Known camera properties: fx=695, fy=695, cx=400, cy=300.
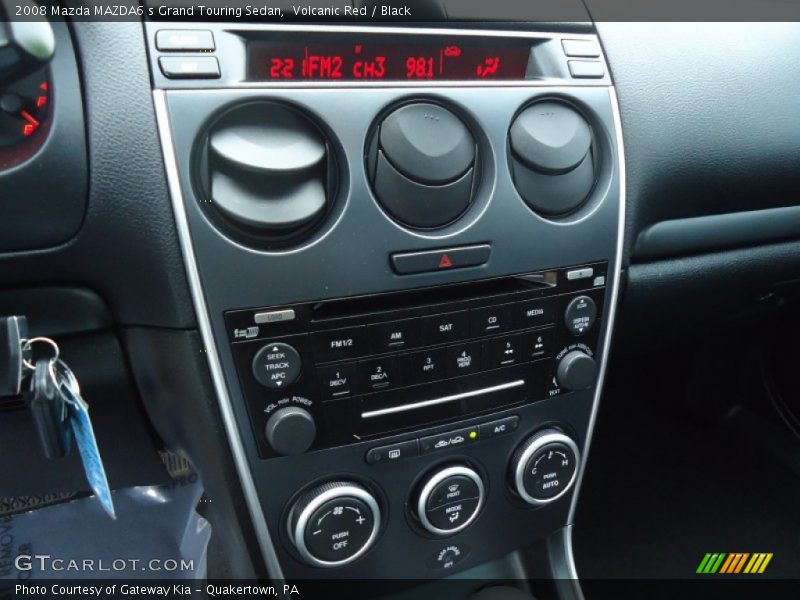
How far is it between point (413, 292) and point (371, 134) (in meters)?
0.16

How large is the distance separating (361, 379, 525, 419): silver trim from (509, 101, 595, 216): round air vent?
→ 0.19 metres

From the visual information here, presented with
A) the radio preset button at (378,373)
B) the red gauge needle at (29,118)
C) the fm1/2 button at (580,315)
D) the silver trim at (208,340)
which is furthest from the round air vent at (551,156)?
the red gauge needle at (29,118)

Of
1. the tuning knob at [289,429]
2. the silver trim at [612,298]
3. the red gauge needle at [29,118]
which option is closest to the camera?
the red gauge needle at [29,118]

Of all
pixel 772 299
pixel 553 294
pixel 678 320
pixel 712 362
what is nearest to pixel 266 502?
pixel 553 294

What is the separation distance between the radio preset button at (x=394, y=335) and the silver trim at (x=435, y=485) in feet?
0.54

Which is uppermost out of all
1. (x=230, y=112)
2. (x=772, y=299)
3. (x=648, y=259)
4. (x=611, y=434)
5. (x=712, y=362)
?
(x=230, y=112)

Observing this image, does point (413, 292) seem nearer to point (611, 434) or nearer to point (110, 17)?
point (110, 17)

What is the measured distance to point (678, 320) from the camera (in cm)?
99

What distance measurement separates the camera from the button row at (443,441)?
0.72 metres

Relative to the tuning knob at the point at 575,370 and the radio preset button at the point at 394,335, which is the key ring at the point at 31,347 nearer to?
the radio preset button at the point at 394,335

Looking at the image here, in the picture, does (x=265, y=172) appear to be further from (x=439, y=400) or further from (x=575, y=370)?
(x=575, y=370)

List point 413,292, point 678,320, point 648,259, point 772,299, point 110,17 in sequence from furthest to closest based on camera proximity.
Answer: point 772,299
point 678,320
point 648,259
point 413,292
point 110,17

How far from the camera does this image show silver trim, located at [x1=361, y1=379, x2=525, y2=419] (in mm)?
701

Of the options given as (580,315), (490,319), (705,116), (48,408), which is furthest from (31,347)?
(705,116)
